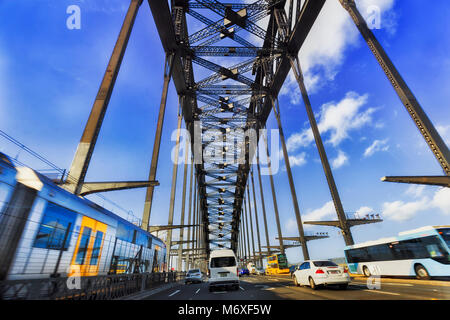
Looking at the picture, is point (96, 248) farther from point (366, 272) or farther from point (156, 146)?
point (366, 272)

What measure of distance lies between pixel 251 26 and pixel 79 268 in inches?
1038

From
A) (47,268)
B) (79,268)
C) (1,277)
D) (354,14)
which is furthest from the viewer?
(354,14)

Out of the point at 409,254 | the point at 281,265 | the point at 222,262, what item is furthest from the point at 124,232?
the point at 281,265

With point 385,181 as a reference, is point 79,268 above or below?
below

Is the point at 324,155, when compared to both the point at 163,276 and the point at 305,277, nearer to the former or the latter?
the point at 305,277

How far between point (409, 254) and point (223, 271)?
37.8 feet

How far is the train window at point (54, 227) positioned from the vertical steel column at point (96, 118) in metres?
2.94

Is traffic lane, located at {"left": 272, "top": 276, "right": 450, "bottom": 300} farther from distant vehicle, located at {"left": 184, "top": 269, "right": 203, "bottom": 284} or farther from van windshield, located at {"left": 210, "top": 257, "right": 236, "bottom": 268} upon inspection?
distant vehicle, located at {"left": 184, "top": 269, "right": 203, "bottom": 284}

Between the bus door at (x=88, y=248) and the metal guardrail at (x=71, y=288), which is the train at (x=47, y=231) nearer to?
the bus door at (x=88, y=248)

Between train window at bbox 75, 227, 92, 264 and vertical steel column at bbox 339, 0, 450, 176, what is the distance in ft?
53.8

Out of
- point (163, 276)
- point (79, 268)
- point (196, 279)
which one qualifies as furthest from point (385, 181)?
point (196, 279)

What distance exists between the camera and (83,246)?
317 inches

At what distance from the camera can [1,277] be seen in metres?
4.88

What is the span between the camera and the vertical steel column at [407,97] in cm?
1045
